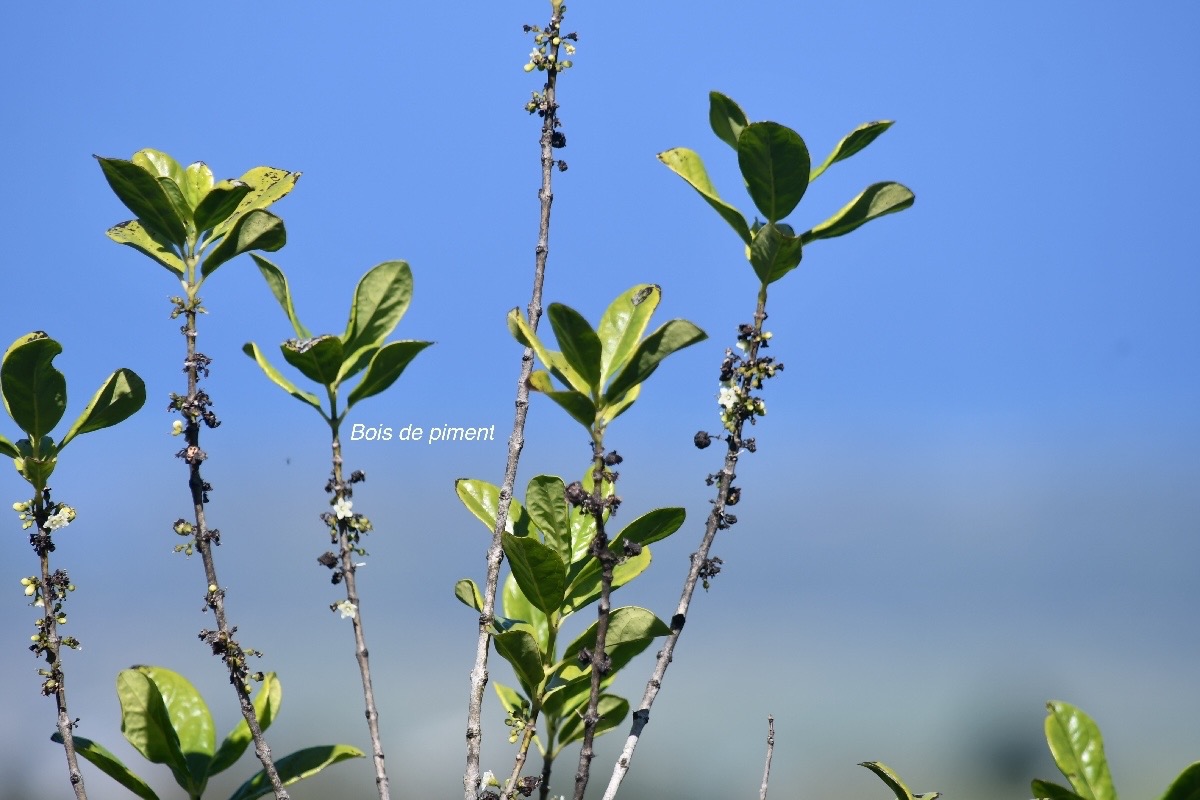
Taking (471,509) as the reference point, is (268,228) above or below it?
above

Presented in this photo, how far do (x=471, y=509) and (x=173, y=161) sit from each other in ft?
3.45

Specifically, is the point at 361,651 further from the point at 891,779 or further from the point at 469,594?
the point at 891,779

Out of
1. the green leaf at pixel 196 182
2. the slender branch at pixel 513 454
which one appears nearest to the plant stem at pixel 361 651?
the slender branch at pixel 513 454

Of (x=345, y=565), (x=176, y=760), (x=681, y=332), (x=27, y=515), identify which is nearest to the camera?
(x=681, y=332)

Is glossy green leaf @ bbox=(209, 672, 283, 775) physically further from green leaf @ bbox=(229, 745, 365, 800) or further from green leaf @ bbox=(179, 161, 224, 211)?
green leaf @ bbox=(179, 161, 224, 211)

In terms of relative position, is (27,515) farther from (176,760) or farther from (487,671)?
(487,671)

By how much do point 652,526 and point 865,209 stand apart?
78cm

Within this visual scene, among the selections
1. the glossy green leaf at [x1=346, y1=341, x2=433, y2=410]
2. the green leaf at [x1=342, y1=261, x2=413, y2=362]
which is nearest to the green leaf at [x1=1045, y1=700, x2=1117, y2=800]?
the glossy green leaf at [x1=346, y1=341, x2=433, y2=410]

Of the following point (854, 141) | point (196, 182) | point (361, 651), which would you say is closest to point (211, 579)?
point (361, 651)

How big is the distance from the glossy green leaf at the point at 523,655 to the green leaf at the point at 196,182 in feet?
3.90

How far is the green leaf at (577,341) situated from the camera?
1.99m

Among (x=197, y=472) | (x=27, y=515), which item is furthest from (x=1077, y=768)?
(x=27, y=515)

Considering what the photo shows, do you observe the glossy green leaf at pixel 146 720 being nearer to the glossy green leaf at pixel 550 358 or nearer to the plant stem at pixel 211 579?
the plant stem at pixel 211 579

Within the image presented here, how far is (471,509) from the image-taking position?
246 cm
